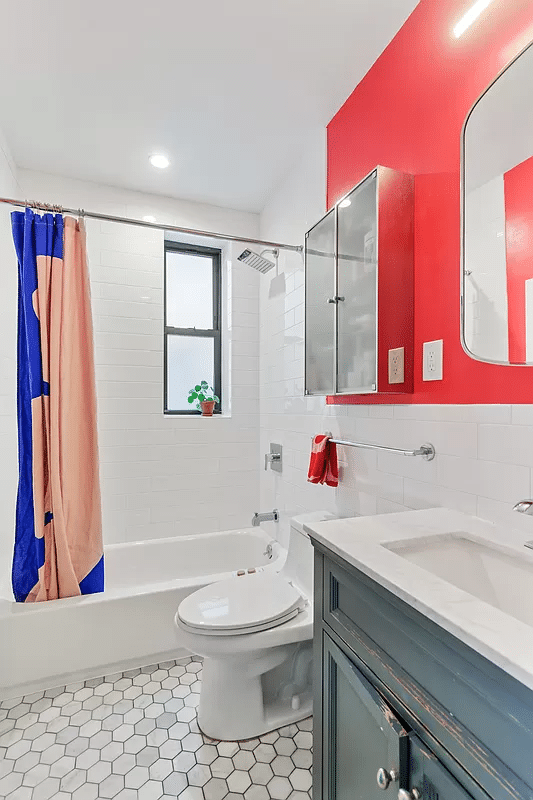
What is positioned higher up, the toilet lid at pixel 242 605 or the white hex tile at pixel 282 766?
the toilet lid at pixel 242 605

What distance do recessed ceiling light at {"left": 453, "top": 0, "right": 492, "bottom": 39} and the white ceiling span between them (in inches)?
10.6

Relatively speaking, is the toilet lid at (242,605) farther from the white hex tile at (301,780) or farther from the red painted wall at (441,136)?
the red painted wall at (441,136)

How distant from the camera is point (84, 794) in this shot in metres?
1.34

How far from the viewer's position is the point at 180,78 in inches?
68.8

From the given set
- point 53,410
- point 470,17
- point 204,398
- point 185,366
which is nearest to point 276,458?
point 204,398

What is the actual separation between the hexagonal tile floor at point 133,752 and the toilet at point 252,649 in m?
0.06

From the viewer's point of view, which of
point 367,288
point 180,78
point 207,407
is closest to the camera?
point 367,288

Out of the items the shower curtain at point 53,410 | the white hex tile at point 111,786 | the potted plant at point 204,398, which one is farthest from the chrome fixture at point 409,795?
the potted plant at point 204,398

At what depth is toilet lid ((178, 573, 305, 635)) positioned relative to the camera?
1.49m

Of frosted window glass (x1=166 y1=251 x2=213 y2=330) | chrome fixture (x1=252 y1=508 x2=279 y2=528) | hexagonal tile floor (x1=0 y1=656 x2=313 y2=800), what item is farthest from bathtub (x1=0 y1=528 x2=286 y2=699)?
frosted window glass (x1=166 y1=251 x2=213 y2=330)

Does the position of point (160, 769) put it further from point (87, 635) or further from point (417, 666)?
point (417, 666)

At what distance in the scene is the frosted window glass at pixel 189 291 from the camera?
2.94 m

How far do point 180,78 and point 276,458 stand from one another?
1858 mm

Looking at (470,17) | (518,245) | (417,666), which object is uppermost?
(470,17)
